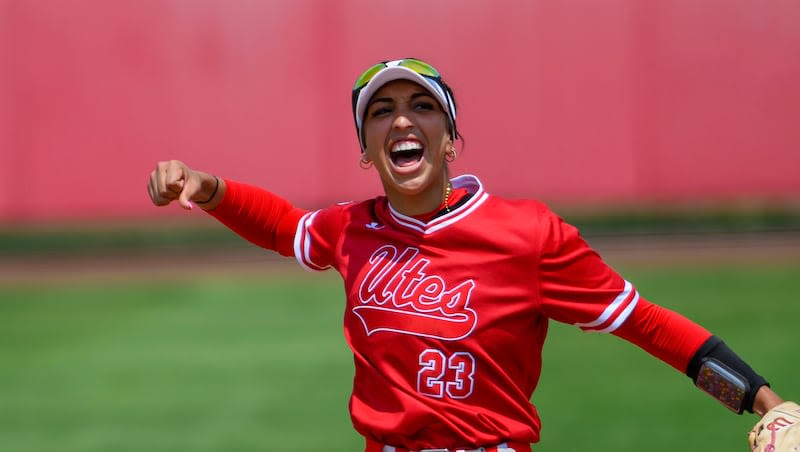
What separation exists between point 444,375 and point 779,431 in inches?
33.4

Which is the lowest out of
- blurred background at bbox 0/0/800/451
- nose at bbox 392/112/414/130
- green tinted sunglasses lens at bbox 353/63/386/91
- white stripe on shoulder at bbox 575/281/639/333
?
blurred background at bbox 0/0/800/451

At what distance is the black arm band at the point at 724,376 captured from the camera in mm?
2693

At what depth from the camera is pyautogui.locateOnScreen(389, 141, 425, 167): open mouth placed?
2.92 meters

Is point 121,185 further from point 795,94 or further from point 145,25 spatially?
point 795,94

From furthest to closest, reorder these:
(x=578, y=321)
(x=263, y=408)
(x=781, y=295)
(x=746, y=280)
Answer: (x=746, y=280)
(x=781, y=295)
(x=263, y=408)
(x=578, y=321)

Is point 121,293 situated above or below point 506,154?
below

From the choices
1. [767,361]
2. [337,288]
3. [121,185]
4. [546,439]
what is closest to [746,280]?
[767,361]

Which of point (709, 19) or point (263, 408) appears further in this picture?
point (709, 19)

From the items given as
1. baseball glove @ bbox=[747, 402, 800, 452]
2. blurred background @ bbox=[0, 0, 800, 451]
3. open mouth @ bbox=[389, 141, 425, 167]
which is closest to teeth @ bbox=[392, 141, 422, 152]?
open mouth @ bbox=[389, 141, 425, 167]

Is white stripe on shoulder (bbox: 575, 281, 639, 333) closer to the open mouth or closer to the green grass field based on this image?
the open mouth

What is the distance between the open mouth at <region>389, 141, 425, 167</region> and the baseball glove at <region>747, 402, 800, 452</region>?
3.75 ft

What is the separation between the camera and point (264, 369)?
7879 mm

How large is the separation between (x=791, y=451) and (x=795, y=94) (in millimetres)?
10717

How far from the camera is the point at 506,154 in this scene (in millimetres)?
12523
